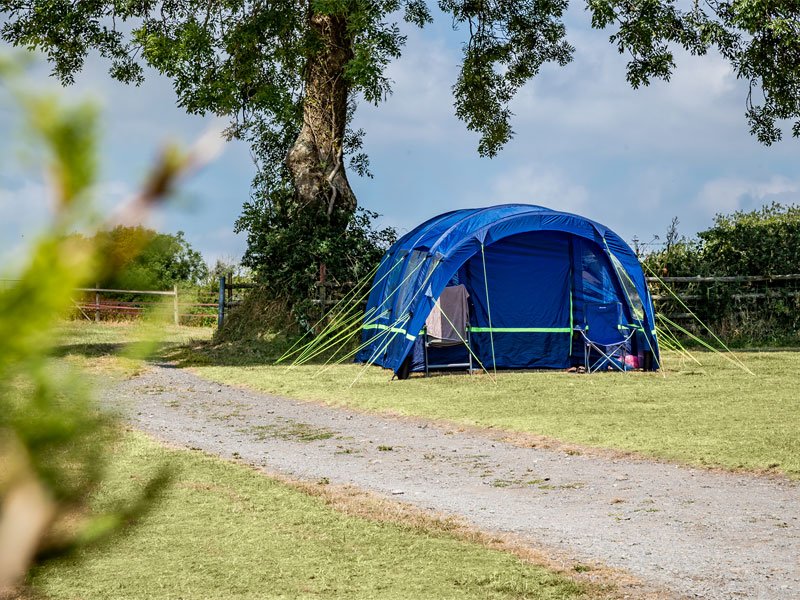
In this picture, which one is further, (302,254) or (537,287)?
(302,254)

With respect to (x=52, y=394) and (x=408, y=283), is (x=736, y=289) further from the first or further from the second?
(x=52, y=394)

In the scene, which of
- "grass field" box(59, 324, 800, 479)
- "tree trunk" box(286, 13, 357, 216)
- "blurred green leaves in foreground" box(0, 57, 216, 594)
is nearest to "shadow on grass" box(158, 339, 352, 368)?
"grass field" box(59, 324, 800, 479)

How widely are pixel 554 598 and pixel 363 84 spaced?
11730 millimetres

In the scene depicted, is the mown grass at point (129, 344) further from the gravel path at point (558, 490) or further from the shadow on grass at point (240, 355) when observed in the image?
the shadow on grass at point (240, 355)

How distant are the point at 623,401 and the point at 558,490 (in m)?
4.36

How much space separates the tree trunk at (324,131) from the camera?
1705 cm

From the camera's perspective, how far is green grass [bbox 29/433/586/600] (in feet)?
12.4

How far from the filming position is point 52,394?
4.31 ft

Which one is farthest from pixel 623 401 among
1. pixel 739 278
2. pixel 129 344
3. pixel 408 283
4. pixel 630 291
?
pixel 129 344

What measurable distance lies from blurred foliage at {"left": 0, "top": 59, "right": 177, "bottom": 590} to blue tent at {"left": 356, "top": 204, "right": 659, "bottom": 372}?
11.4 metres

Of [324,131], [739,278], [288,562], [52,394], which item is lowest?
[288,562]

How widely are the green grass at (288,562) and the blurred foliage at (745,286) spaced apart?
14.0 meters

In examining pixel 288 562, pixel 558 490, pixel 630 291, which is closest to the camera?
pixel 288 562

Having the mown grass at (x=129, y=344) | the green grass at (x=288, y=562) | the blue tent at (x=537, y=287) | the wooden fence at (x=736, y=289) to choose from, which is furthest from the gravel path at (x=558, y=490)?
the wooden fence at (x=736, y=289)
